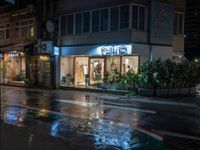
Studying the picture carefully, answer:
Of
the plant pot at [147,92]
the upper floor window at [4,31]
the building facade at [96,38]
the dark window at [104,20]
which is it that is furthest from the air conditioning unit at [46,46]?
the plant pot at [147,92]

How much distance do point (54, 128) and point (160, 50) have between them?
55.0ft

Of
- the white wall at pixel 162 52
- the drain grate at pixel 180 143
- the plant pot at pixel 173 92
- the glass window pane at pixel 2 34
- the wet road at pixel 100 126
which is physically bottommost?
the drain grate at pixel 180 143

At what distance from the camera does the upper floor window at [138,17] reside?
25000 mm

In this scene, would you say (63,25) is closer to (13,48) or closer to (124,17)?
(13,48)

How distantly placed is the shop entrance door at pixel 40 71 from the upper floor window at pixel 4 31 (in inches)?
223

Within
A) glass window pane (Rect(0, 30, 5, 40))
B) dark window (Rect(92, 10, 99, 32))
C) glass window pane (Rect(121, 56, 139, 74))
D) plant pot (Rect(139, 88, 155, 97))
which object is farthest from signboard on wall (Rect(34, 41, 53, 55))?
plant pot (Rect(139, 88, 155, 97))

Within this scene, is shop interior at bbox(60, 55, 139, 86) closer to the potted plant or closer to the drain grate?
the potted plant

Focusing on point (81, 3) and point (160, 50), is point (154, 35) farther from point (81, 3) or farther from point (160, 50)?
point (81, 3)

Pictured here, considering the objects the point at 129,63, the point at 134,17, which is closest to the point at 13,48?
the point at 129,63

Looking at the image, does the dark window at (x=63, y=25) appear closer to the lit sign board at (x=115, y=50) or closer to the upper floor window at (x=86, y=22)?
the upper floor window at (x=86, y=22)

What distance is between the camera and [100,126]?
12242 millimetres

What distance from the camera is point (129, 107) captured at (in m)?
17.6

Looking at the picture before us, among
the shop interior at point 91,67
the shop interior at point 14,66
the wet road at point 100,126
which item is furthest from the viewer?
the shop interior at point 14,66

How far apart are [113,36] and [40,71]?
891 centimetres
